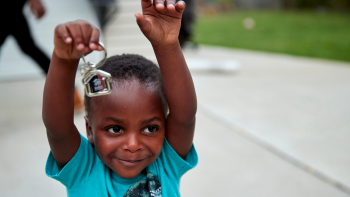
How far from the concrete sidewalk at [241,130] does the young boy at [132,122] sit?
0.85 m

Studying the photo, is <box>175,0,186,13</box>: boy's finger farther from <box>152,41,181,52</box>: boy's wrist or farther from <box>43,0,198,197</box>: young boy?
<box>152,41,181,52</box>: boy's wrist

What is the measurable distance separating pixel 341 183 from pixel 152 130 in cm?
152

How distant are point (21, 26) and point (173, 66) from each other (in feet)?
8.29

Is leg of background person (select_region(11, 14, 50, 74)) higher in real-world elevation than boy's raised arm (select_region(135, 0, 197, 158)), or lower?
lower

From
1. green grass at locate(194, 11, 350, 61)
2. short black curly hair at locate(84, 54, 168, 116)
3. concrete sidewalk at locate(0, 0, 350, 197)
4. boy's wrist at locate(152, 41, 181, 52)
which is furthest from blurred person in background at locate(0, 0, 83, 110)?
green grass at locate(194, 11, 350, 61)

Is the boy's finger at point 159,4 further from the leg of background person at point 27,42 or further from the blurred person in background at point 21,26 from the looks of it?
the leg of background person at point 27,42

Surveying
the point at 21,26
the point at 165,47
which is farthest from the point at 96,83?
the point at 21,26

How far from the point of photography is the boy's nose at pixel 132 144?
3.97ft

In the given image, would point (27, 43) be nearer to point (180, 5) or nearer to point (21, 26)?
point (21, 26)

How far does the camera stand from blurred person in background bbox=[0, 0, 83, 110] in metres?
2.93

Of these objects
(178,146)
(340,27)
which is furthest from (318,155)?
(340,27)

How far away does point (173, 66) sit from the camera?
1.16m

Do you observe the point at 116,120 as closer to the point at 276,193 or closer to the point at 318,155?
the point at 276,193

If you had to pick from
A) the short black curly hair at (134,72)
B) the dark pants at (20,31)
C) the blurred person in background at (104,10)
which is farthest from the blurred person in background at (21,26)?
the short black curly hair at (134,72)
